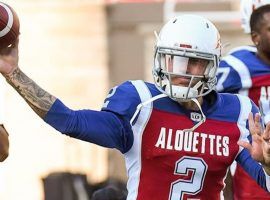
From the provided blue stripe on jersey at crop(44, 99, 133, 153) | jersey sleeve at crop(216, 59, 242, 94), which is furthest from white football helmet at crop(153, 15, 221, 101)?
jersey sleeve at crop(216, 59, 242, 94)

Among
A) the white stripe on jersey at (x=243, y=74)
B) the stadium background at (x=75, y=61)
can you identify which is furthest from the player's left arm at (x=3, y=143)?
the stadium background at (x=75, y=61)

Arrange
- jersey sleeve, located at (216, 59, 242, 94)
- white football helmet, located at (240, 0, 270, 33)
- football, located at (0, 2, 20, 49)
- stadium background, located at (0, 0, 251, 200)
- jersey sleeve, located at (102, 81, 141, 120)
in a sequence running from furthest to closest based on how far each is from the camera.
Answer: stadium background, located at (0, 0, 251, 200) → white football helmet, located at (240, 0, 270, 33) → jersey sleeve, located at (216, 59, 242, 94) → jersey sleeve, located at (102, 81, 141, 120) → football, located at (0, 2, 20, 49)

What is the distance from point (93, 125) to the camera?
4.59 metres

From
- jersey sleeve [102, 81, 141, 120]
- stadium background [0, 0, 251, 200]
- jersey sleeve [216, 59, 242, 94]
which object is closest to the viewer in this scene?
jersey sleeve [102, 81, 141, 120]

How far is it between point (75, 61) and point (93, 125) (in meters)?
7.34

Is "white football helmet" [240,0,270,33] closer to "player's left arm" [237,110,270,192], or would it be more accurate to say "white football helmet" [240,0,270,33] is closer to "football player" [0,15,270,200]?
"football player" [0,15,270,200]

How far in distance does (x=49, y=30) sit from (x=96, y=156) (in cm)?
148

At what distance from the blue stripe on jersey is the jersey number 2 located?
242 mm

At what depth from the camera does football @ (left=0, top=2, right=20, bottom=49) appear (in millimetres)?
4393

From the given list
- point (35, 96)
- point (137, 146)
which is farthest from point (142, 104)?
point (35, 96)

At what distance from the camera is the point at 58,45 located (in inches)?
470

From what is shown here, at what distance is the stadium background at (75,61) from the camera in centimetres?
1168

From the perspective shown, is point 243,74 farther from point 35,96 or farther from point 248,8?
point 35,96

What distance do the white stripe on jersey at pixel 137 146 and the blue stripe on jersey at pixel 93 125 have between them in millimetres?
30
